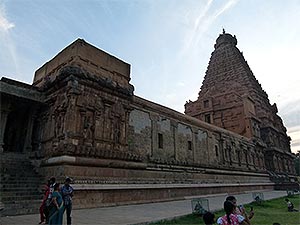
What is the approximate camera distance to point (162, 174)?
47.7 feet

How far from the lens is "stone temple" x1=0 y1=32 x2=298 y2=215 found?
10.1m

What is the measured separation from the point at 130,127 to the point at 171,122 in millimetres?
4070

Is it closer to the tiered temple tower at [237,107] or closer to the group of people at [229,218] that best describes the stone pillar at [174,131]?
the group of people at [229,218]

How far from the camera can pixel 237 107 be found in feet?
95.5

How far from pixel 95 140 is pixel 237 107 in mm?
22166

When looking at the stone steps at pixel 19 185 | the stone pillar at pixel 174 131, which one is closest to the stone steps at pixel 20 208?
the stone steps at pixel 19 185

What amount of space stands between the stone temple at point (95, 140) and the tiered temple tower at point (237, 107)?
1040 cm

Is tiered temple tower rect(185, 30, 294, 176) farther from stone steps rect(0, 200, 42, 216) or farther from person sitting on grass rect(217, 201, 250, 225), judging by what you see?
person sitting on grass rect(217, 201, 250, 225)

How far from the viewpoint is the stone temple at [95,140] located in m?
10.1

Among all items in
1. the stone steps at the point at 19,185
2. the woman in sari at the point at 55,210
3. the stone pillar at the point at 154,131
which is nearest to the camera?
the woman in sari at the point at 55,210

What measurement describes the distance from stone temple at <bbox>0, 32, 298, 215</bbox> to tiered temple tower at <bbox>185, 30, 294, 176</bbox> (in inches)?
410

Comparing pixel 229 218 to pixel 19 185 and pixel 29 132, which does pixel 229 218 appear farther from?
pixel 29 132

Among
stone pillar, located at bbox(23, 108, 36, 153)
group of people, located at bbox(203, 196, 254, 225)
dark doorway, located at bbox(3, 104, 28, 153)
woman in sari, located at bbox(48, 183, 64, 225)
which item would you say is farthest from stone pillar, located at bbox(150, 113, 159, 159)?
group of people, located at bbox(203, 196, 254, 225)

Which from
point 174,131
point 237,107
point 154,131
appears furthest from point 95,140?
point 237,107
